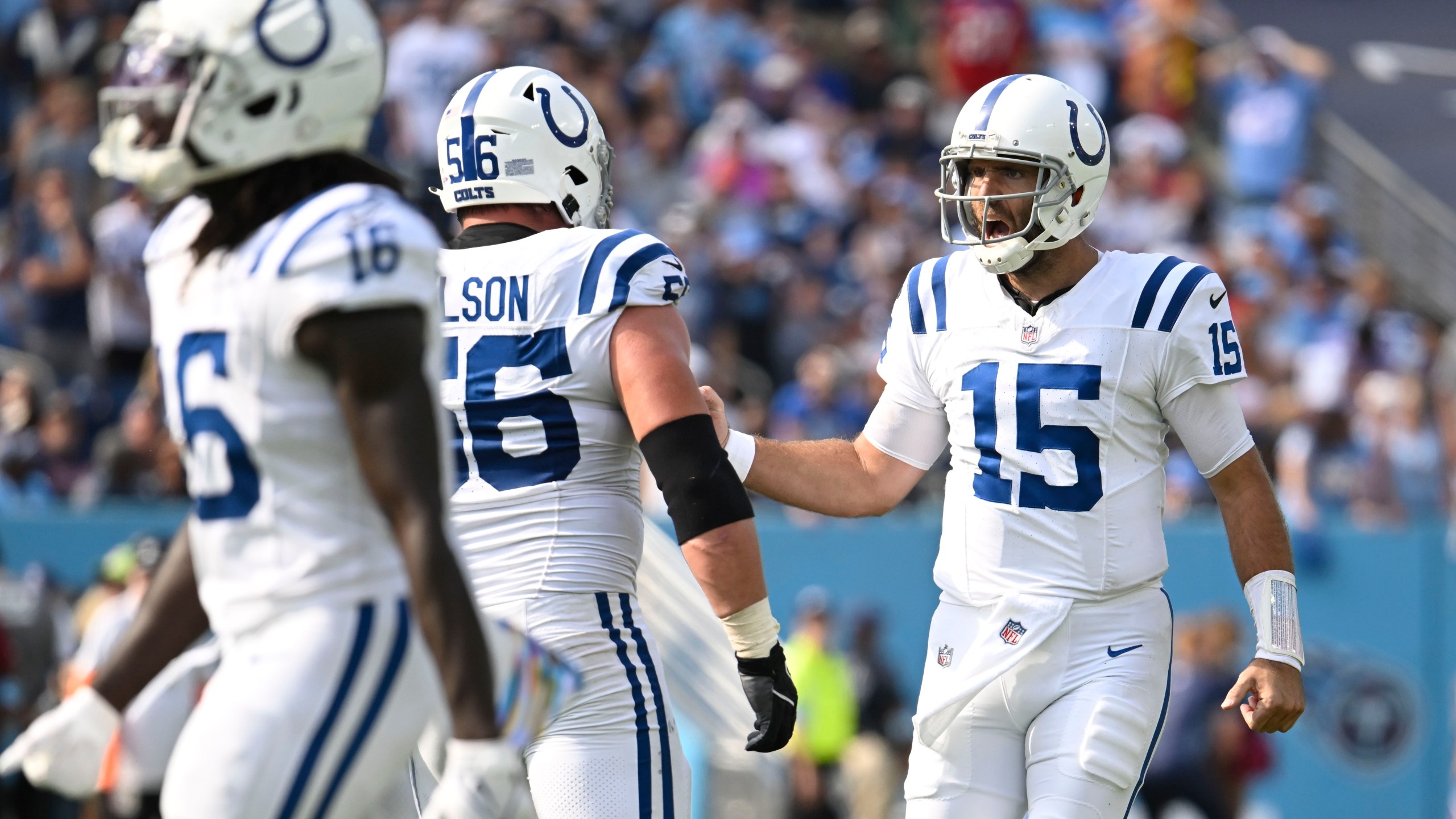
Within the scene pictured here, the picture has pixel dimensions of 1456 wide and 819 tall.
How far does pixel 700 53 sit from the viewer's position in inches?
535

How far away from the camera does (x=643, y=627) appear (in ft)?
12.2

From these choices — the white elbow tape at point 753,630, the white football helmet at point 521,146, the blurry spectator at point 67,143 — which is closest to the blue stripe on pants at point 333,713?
the white elbow tape at point 753,630

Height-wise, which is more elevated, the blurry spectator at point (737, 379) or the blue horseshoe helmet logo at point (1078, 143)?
the blue horseshoe helmet logo at point (1078, 143)

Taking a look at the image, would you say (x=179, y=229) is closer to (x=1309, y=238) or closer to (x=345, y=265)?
(x=345, y=265)

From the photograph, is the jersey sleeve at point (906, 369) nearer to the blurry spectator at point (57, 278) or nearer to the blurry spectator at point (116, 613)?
the blurry spectator at point (116, 613)

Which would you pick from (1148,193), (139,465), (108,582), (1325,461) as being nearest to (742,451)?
(108,582)

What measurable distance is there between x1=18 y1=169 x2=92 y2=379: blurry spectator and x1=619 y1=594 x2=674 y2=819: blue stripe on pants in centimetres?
810

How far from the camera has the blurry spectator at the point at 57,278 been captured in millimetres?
10859

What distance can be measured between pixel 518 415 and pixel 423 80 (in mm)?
8895

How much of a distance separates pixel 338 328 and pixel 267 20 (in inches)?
19.2

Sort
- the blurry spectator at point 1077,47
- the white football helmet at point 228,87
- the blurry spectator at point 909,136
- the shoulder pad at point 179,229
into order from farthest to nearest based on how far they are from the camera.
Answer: the blurry spectator at point 1077,47 < the blurry spectator at point 909,136 < the shoulder pad at point 179,229 < the white football helmet at point 228,87

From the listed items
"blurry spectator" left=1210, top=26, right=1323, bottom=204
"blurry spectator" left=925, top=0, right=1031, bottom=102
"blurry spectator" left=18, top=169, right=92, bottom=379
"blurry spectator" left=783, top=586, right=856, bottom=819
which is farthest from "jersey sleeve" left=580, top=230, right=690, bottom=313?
"blurry spectator" left=1210, top=26, right=1323, bottom=204

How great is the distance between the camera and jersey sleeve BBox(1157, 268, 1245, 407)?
13.6 feet

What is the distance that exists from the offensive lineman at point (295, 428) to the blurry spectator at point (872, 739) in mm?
6768
